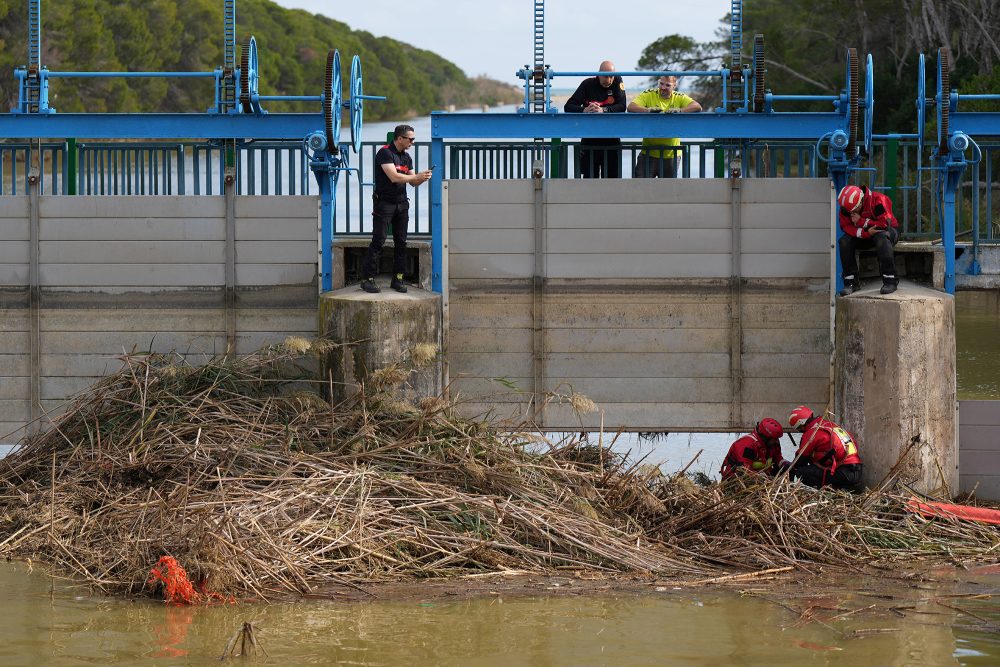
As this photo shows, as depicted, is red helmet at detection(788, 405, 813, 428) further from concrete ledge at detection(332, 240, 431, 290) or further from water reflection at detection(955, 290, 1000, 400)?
water reflection at detection(955, 290, 1000, 400)

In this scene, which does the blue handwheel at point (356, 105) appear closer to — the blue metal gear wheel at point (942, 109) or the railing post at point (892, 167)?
the railing post at point (892, 167)

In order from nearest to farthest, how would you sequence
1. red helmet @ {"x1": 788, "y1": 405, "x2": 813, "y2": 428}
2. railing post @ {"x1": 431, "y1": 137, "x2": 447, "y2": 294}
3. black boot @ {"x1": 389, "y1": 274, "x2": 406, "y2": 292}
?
1. red helmet @ {"x1": 788, "y1": 405, "x2": 813, "y2": 428}
2. black boot @ {"x1": 389, "y1": 274, "x2": 406, "y2": 292}
3. railing post @ {"x1": 431, "y1": 137, "x2": 447, "y2": 294}

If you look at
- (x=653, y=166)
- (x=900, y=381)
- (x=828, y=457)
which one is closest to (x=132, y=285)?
(x=653, y=166)

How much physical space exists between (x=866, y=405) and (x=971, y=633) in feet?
11.3

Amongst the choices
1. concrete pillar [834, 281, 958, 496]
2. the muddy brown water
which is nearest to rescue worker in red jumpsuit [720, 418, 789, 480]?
concrete pillar [834, 281, 958, 496]

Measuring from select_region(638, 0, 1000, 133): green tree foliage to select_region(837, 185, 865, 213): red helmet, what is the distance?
24025mm

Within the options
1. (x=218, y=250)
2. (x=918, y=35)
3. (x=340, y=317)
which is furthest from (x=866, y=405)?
(x=918, y=35)

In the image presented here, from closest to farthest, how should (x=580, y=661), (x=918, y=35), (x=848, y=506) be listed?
(x=580, y=661) < (x=848, y=506) < (x=918, y=35)

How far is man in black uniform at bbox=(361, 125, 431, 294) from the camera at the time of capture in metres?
13.1

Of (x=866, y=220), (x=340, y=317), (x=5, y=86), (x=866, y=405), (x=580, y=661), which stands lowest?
(x=580, y=661)

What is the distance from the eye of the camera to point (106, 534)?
36.3ft

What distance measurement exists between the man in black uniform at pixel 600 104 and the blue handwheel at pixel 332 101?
8.41 ft

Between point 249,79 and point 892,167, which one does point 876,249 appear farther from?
point 249,79

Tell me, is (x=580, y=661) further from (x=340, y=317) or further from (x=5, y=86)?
(x=5, y=86)
